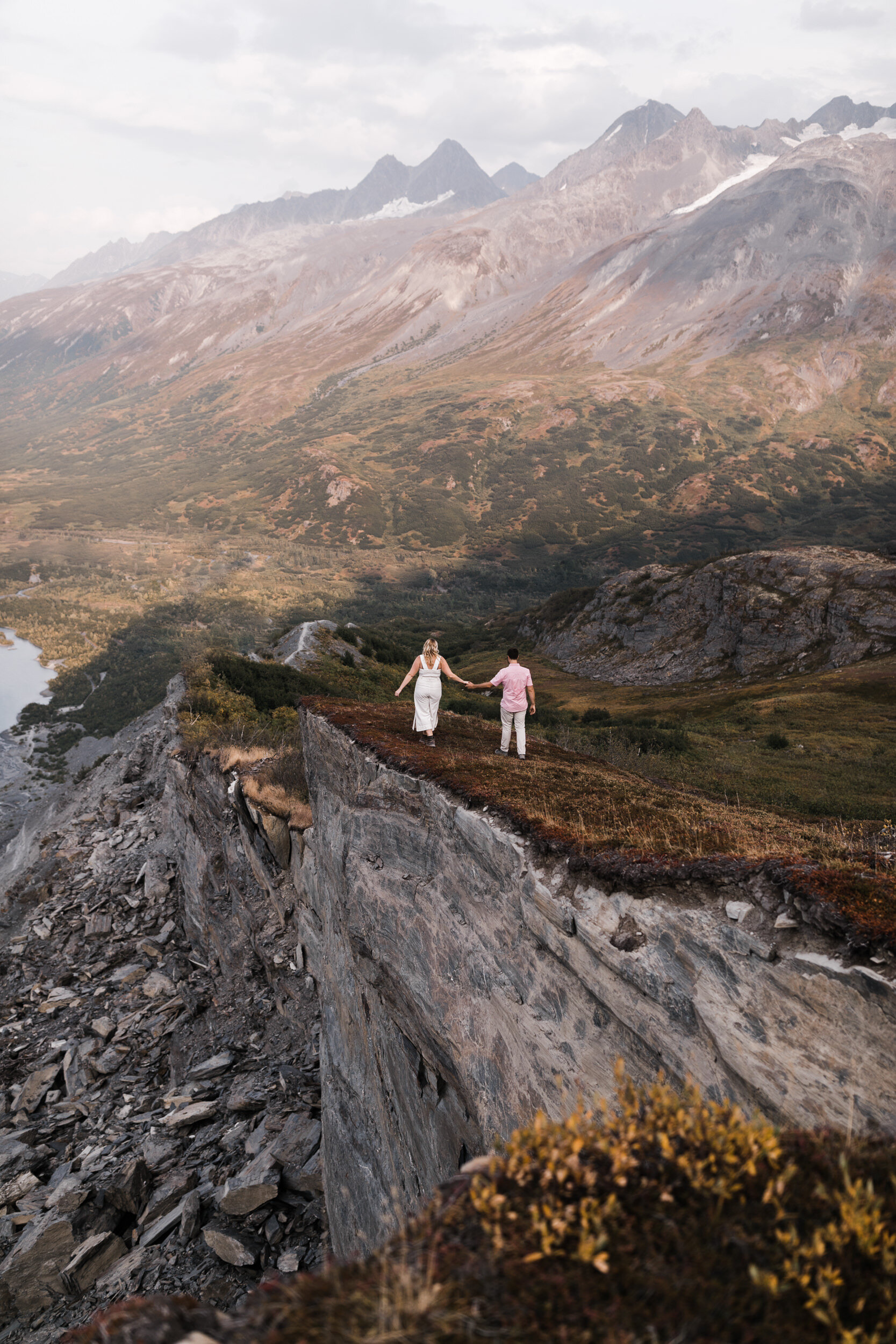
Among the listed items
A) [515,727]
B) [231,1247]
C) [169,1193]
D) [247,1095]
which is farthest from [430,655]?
[169,1193]

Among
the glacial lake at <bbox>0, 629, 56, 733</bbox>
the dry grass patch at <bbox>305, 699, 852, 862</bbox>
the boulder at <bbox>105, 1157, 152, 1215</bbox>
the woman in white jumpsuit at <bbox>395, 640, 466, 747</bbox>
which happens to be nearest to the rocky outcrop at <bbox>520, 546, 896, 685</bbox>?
the dry grass patch at <bbox>305, 699, 852, 862</bbox>

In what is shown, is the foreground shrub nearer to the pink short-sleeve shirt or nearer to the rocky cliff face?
the rocky cliff face

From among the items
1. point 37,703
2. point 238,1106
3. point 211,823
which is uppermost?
point 211,823

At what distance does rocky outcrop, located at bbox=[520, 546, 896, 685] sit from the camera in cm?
5925

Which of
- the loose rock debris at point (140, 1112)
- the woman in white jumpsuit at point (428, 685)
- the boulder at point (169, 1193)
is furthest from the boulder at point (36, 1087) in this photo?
the woman in white jumpsuit at point (428, 685)

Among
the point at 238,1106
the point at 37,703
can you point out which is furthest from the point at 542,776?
the point at 37,703

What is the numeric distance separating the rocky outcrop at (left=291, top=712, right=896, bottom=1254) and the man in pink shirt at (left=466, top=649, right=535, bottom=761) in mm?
3412

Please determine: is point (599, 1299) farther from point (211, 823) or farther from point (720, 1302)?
point (211, 823)

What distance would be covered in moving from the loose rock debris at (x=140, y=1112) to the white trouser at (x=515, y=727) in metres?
11.7

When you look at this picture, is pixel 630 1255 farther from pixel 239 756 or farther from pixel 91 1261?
pixel 239 756

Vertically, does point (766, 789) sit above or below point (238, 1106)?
above

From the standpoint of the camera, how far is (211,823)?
25734mm

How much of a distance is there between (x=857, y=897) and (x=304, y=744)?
55.9 ft

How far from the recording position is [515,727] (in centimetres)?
1633
